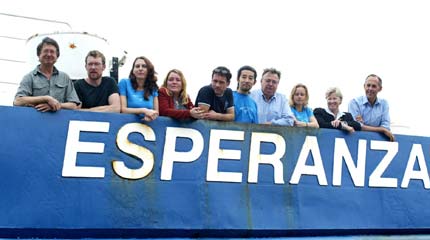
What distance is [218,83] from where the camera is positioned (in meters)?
5.23

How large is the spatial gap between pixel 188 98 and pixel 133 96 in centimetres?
60

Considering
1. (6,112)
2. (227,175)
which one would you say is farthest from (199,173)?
(6,112)

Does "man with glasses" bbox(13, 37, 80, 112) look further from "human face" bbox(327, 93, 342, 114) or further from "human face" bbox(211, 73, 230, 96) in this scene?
"human face" bbox(327, 93, 342, 114)

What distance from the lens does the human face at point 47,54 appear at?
179 inches

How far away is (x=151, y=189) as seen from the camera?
473cm

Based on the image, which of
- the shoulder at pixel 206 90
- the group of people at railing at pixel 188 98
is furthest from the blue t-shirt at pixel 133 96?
the shoulder at pixel 206 90

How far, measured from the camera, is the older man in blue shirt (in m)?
6.19

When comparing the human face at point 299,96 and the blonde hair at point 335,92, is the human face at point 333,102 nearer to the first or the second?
the blonde hair at point 335,92

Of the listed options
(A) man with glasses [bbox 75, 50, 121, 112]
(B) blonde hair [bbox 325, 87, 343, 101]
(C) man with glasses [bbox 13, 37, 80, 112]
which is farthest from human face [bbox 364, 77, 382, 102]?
(C) man with glasses [bbox 13, 37, 80, 112]

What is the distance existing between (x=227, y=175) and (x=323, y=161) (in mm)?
1067

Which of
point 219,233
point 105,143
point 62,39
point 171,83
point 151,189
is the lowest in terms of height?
point 219,233

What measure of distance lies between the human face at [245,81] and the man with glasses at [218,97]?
32cm

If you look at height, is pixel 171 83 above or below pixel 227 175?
above

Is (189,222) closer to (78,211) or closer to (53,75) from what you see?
(78,211)
